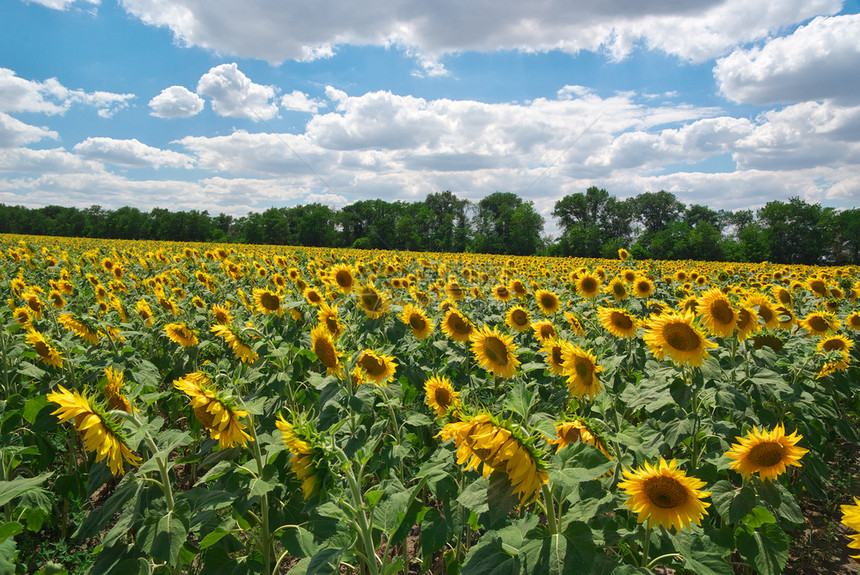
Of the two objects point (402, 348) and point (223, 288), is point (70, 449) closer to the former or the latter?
point (402, 348)

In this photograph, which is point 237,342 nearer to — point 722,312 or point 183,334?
point 183,334

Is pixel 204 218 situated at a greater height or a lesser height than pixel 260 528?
greater

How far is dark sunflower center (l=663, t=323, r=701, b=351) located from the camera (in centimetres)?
324

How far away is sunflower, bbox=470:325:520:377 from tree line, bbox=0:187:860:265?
7.09 meters

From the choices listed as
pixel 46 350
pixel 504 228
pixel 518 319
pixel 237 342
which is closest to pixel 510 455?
pixel 237 342

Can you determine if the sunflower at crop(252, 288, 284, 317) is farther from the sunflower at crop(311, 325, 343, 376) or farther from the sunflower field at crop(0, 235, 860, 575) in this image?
the sunflower at crop(311, 325, 343, 376)

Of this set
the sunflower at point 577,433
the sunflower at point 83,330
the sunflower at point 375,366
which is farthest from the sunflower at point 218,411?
the sunflower at point 83,330

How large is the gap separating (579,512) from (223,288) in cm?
830

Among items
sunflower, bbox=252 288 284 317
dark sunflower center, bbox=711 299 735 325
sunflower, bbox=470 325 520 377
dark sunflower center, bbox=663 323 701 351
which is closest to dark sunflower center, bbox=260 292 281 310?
sunflower, bbox=252 288 284 317

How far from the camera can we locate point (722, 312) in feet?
12.5

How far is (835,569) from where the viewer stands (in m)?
3.84

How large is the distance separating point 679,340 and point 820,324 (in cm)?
368

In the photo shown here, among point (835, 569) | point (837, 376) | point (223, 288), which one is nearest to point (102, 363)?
point (223, 288)

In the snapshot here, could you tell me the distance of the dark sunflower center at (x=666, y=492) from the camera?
198 centimetres
